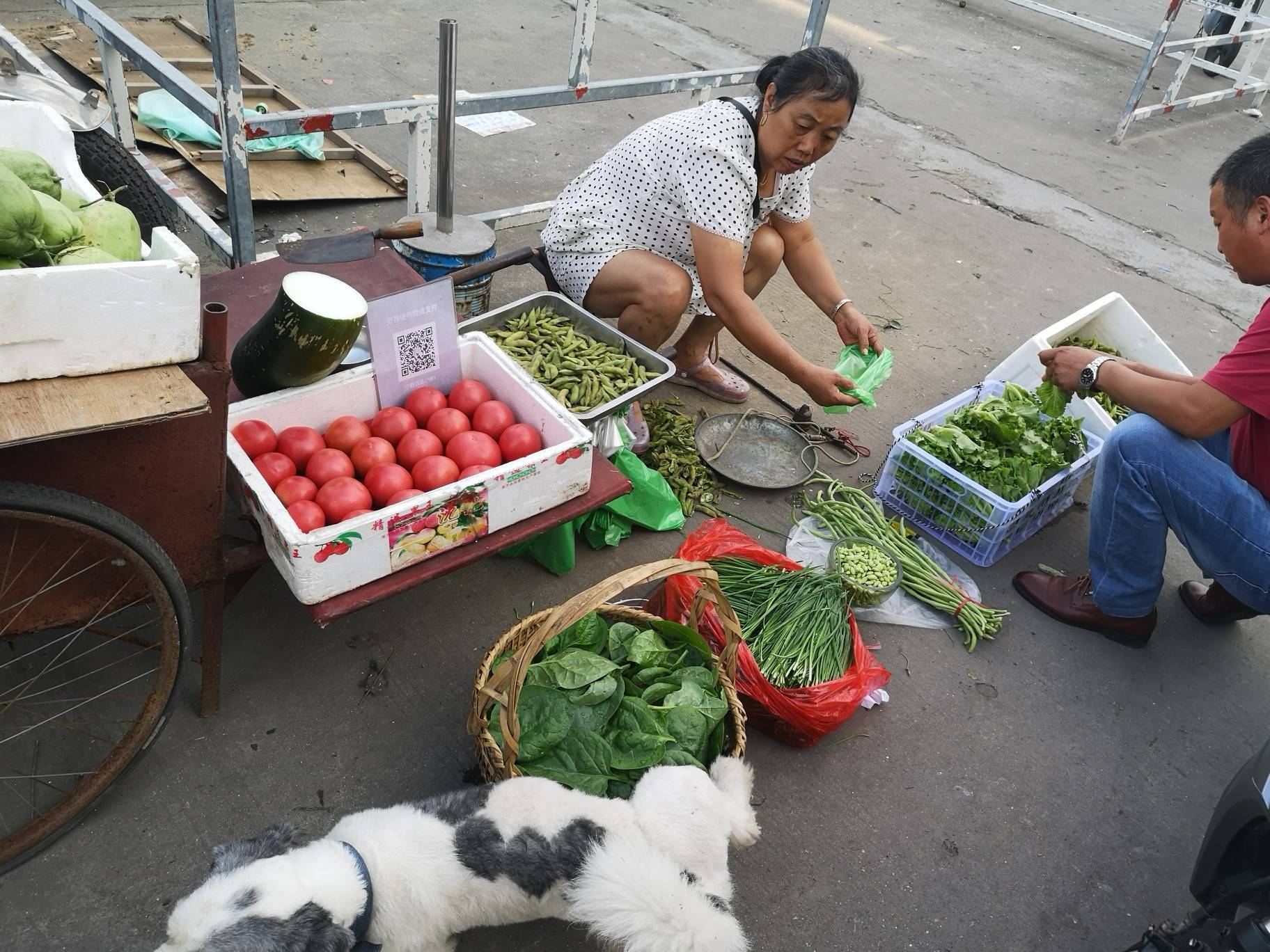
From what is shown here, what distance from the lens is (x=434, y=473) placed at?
230cm

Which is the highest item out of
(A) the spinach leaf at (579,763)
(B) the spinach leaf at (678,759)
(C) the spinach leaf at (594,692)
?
(C) the spinach leaf at (594,692)

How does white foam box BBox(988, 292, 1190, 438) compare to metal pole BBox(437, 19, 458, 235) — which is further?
white foam box BBox(988, 292, 1190, 438)

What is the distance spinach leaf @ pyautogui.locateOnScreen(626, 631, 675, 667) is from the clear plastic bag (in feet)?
2.54

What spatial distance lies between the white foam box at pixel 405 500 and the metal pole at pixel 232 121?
1304mm

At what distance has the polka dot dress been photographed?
3.06 m

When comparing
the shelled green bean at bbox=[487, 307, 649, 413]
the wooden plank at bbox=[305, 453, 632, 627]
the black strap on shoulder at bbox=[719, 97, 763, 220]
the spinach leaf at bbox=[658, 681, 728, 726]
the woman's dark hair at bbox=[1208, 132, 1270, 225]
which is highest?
the woman's dark hair at bbox=[1208, 132, 1270, 225]

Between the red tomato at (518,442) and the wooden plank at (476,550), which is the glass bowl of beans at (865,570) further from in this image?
the red tomato at (518,442)

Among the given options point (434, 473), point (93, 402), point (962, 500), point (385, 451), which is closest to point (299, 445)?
point (385, 451)

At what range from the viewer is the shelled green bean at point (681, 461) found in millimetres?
3377

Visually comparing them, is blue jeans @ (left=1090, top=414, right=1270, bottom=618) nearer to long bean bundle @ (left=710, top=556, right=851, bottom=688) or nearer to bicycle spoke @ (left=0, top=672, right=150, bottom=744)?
long bean bundle @ (left=710, top=556, right=851, bottom=688)

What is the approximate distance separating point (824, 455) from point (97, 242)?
2.77m

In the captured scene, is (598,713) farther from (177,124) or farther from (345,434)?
(177,124)

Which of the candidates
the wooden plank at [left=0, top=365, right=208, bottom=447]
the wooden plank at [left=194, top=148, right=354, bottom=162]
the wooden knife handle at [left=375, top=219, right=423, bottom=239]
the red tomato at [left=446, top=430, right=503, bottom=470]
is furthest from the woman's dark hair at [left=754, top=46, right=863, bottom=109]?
the wooden plank at [left=194, top=148, right=354, bottom=162]

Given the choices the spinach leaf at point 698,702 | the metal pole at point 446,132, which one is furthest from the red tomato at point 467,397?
the metal pole at point 446,132
